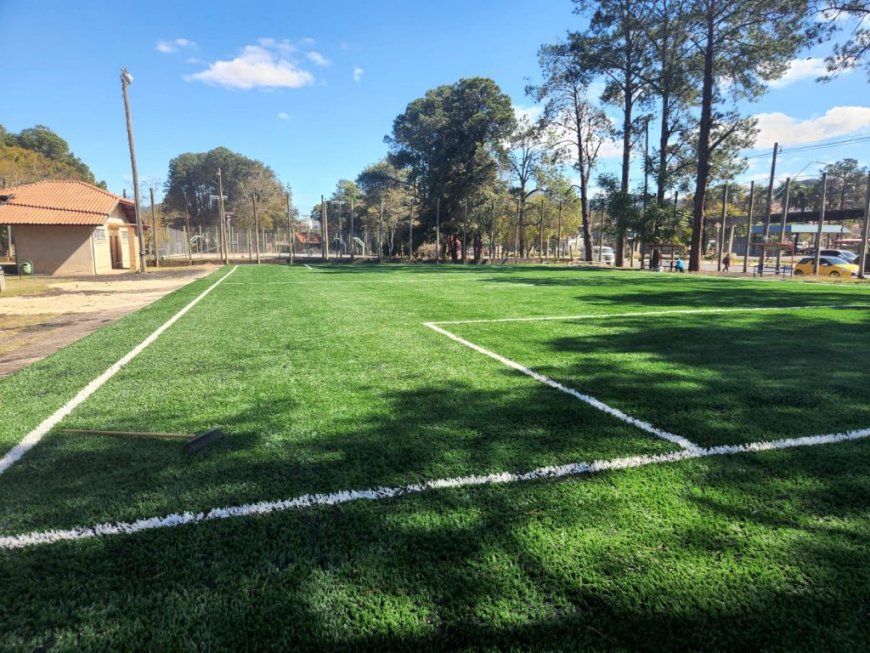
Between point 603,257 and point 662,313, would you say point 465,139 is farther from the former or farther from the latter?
point 662,313

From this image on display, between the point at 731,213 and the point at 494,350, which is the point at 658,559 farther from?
the point at 731,213

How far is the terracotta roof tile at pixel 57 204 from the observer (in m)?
22.6

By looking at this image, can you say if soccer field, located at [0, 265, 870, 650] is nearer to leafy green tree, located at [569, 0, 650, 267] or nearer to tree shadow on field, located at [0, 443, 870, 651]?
tree shadow on field, located at [0, 443, 870, 651]

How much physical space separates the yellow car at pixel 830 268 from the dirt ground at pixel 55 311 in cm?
2843

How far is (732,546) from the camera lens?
2252mm

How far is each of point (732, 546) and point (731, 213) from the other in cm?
6209

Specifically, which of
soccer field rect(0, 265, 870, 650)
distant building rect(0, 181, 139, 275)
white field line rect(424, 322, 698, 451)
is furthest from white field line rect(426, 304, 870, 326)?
distant building rect(0, 181, 139, 275)

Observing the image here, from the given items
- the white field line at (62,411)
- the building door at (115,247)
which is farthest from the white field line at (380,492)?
the building door at (115,247)

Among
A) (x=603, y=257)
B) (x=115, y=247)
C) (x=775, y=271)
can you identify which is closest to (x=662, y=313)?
(x=775, y=271)

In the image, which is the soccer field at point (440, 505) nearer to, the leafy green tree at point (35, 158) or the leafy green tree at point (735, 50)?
the leafy green tree at point (735, 50)

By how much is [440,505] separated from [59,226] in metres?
27.5

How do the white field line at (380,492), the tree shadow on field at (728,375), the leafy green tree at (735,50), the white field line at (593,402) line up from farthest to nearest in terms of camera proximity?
the leafy green tree at (735,50)
the tree shadow on field at (728,375)
the white field line at (593,402)
the white field line at (380,492)

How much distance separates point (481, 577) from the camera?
2.06m

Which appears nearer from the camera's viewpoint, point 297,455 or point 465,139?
point 297,455
